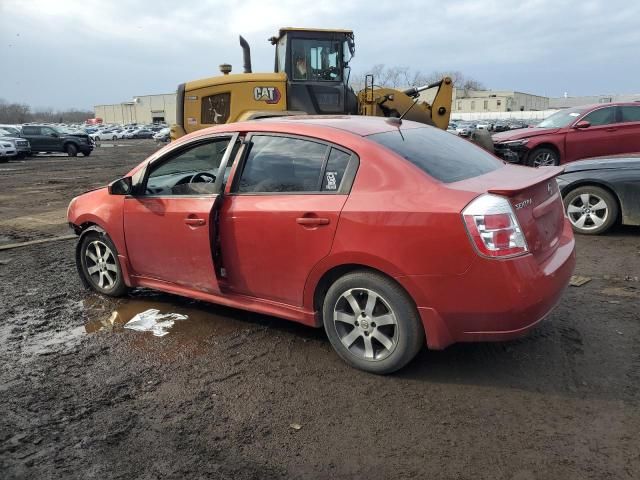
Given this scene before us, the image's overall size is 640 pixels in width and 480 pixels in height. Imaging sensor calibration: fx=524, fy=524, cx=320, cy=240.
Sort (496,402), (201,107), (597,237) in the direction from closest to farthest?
1. (496,402)
2. (597,237)
3. (201,107)

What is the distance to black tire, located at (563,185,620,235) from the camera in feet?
21.8

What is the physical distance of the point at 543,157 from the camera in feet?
35.4

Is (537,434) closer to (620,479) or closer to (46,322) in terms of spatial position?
(620,479)

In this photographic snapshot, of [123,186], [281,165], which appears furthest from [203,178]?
[281,165]

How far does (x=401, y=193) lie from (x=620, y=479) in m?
1.83

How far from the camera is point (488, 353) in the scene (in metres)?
3.69

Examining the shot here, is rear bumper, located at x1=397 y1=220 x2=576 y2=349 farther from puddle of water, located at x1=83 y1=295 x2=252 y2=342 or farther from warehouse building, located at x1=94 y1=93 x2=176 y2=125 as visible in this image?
warehouse building, located at x1=94 y1=93 x2=176 y2=125

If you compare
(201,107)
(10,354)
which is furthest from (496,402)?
(201,107)

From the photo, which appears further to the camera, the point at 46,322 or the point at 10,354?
the point at 46,322

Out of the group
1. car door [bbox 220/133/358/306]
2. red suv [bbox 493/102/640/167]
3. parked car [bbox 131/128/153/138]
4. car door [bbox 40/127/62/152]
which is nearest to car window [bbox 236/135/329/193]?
car door [bbox 220/133/358/306]

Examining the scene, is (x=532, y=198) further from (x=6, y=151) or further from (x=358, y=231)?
(x=6, y=151)

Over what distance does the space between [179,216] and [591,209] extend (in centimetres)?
535

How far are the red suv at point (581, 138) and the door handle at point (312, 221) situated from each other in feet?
27.7

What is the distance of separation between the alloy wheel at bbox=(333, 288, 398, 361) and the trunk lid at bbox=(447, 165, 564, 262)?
2.89 ft
